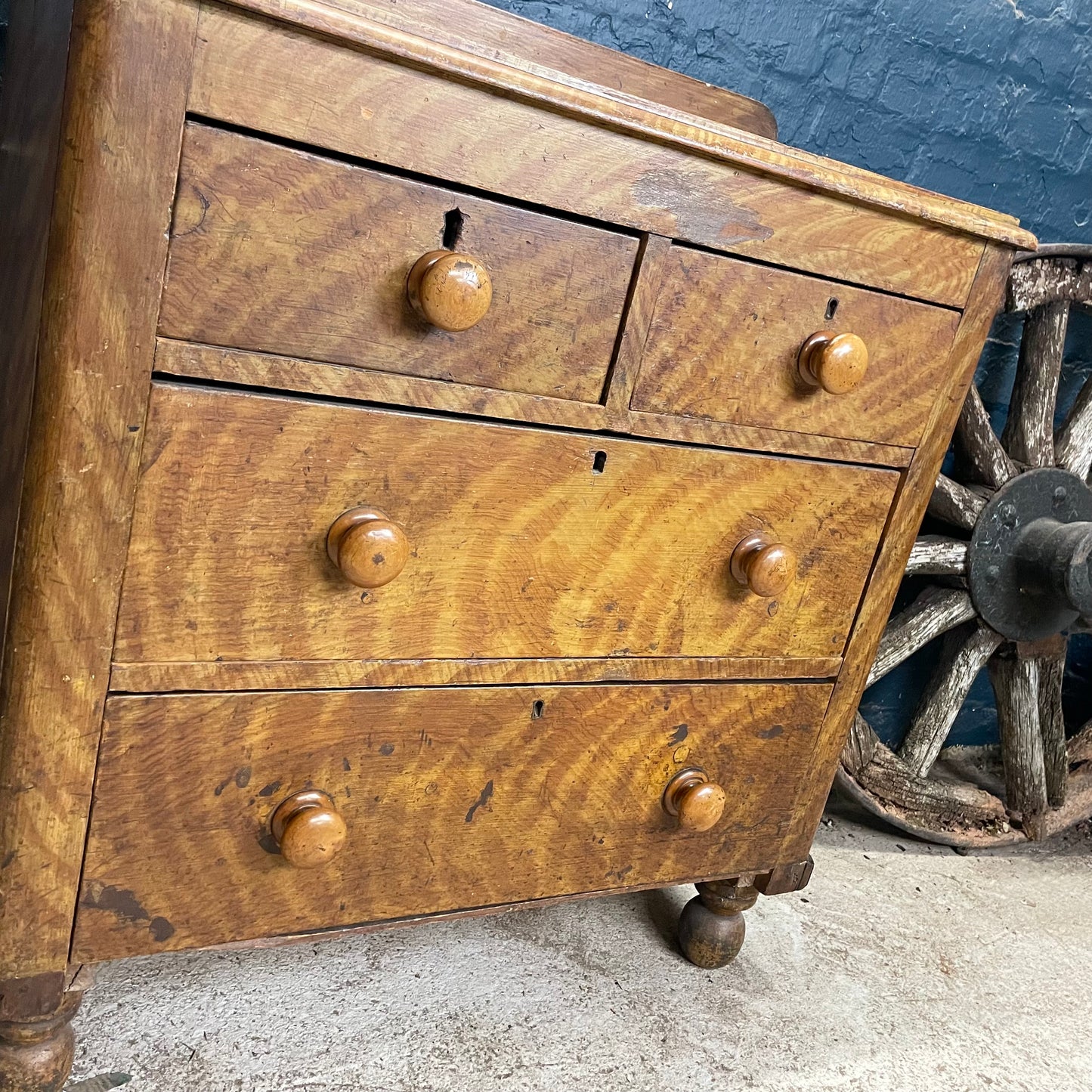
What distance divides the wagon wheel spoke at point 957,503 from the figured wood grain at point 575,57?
2.49 ft

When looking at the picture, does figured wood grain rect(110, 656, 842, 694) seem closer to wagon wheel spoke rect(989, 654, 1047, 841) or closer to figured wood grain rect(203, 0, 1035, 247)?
figured wood grain rect(203, 0, 1035, 247)

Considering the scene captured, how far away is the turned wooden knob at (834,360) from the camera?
45.2 inches

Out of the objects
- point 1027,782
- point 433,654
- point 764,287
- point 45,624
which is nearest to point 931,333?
point 764,287

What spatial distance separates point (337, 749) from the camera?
1.07 m

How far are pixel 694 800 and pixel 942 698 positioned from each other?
1115mm

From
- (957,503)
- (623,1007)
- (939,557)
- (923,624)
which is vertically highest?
(957,503)

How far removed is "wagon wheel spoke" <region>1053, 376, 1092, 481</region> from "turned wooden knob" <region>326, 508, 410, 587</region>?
1.69 m

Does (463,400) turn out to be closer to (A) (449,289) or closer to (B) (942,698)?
(A) (449,289)

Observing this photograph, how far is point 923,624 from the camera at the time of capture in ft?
6.71

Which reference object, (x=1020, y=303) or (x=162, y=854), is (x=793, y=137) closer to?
(x=1020, y=303)

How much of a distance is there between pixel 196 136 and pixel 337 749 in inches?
24.0

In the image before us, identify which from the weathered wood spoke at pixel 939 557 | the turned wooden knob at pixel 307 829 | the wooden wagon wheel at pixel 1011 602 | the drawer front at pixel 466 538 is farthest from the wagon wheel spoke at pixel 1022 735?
the turned wooden knob at pixel 307 829

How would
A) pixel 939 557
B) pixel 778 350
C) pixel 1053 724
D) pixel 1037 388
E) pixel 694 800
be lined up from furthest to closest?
1. pixel 1053 724
2. pixel 1037 388
3. pixel 939 557
4. pixel 694 800
5. pixel 778 350

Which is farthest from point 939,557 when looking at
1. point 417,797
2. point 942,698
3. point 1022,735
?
point 417,797
